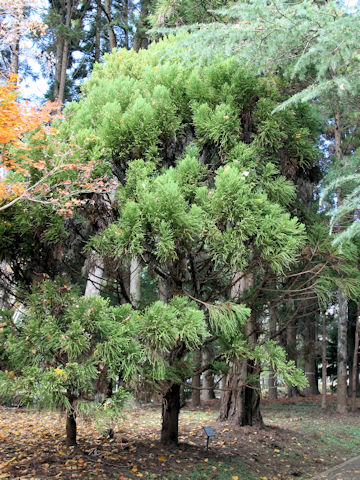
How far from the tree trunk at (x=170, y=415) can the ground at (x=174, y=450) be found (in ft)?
0.57

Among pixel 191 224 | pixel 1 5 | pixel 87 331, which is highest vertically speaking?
pixel 1 5

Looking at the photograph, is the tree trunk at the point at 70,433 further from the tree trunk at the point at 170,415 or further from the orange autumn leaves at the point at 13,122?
the orange autumn leaves at the point at 13,122

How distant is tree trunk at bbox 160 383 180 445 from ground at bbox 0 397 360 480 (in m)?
0.17

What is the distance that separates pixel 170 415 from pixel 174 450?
1.53 feet

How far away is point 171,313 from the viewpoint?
14.2ft

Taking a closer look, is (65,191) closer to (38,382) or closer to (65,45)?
(38,382)

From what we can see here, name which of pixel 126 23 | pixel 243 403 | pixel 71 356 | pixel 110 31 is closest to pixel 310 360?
pixel 243 403

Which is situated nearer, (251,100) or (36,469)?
(36,469)

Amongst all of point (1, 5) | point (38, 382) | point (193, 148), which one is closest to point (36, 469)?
point (38, 382)

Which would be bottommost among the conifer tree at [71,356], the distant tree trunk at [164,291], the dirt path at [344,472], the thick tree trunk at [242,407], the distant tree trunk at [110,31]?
the dirt path at [344,472]

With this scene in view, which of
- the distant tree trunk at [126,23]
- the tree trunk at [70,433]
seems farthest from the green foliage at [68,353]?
the distant tree trunk at [126,23]

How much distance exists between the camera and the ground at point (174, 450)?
193 inches

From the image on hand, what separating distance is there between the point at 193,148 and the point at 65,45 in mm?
11771

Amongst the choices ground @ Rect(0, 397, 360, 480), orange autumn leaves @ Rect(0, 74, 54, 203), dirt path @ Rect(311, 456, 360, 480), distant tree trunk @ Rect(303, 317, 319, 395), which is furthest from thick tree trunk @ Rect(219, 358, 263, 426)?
distant tree trunk @ Rect(303, 317, 319, 395)
